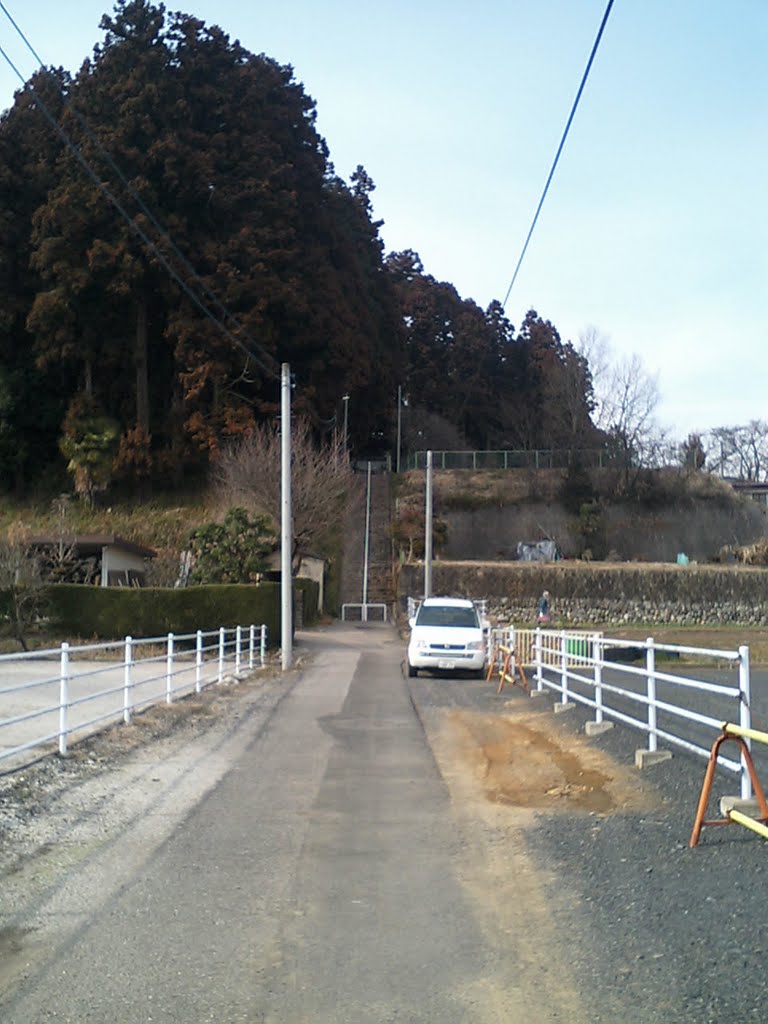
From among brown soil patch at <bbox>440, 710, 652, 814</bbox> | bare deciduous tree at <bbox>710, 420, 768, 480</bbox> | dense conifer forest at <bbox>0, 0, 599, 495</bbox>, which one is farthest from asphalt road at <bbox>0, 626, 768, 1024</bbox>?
bare deciduous tree at <bbox>710, 420, 768, 480</bbox>

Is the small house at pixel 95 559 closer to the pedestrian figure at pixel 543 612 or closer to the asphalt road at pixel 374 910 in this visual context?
the pedestrian figure at pixel 543 612

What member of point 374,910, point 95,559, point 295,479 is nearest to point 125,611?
point 95,559

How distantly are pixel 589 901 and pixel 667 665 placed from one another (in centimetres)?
2398

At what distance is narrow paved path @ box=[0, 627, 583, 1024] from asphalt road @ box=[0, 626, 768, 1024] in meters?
0.02

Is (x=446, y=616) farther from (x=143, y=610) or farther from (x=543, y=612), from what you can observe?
(x=543, y=612)

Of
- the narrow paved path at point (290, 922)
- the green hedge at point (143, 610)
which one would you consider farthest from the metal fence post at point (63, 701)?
the green hedge at point (143, 610)

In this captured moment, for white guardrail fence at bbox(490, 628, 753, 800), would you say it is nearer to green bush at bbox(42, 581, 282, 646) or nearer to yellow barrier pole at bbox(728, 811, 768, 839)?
yellow barrier pole at bbox(728, 811, 768, 839)

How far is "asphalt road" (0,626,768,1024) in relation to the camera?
15.8ft

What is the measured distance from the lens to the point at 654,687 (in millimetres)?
10766

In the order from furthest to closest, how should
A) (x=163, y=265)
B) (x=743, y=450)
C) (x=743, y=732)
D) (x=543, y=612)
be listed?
1. (x=743, y=450)
2. (x=163, y=265)
3. (x=543, y=612)
4. (x=743, y=732)

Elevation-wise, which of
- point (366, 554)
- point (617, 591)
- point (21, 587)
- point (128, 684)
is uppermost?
point (366, 554)

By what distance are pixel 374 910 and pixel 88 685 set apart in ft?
55.9

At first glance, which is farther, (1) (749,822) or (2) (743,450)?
(2) (743,450)

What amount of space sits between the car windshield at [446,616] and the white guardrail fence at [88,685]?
441 centimetres
